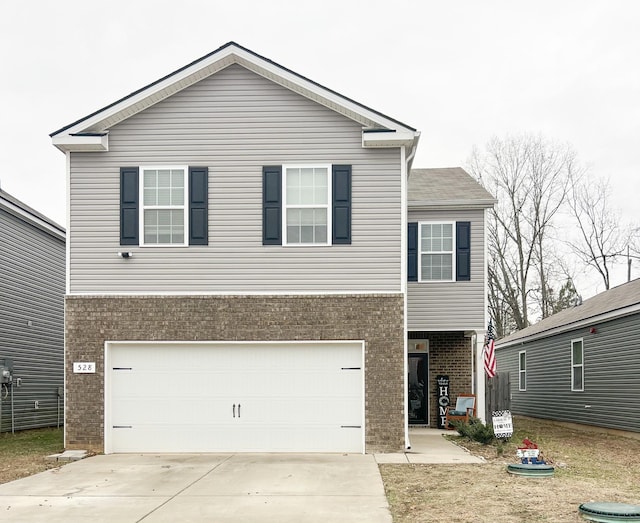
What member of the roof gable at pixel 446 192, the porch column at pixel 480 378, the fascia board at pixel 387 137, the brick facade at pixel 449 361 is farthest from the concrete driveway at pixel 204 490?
the roof gable at pixel 446 192

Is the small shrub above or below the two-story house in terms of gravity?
below

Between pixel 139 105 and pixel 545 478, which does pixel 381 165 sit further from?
pixel 545 478

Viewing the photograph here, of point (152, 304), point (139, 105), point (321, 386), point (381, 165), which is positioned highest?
point (139, 105)

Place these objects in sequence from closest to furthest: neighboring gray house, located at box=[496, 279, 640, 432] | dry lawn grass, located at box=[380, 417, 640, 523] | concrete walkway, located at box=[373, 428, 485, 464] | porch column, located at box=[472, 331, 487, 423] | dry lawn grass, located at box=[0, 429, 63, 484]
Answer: dry lawn grass, located at box=[380, 417, 640, 523]
dry lawn grass, located at box=[0, 429, 63, 484]
concrete walkway, located at box=[373, 428, 485, 464]
porch column, located at box=[472, 331, 487, 423]
neighboring gray house, located at box=[496, 279, 640, 432]

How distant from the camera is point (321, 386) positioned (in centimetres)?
1509

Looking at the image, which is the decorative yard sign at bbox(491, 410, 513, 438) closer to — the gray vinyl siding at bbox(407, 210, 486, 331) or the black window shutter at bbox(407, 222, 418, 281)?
the gray vinyl siding at bbox(407, 210, 486, 331)

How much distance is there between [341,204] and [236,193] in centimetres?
197

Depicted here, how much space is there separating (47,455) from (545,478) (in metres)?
8.61

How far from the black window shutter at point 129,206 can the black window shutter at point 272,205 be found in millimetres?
2369

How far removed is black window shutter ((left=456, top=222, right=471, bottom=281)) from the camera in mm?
18875

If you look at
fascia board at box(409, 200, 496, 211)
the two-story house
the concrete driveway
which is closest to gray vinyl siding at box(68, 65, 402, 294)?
the two-story house

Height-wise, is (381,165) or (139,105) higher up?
(139,105)

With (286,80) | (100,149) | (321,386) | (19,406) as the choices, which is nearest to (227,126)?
(286,80)

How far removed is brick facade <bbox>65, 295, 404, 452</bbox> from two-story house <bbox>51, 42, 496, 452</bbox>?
0.09 feet
